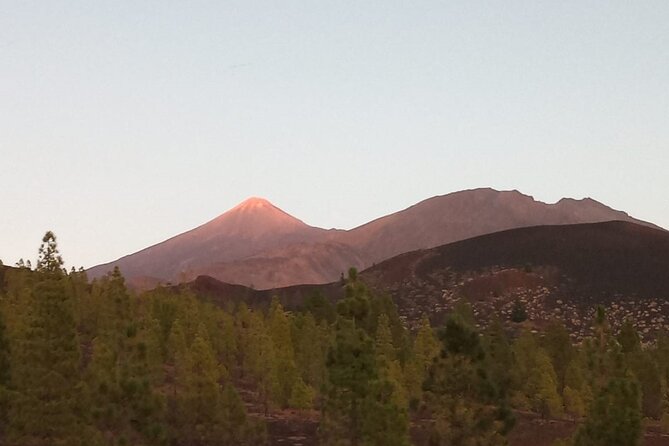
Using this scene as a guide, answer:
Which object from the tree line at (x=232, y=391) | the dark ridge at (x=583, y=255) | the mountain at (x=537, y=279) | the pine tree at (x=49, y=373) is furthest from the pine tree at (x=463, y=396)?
the dark ridge at (x=583, y=255)

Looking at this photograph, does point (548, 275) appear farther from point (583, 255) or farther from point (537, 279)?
point (583, 255)

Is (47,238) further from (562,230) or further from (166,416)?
(562,230)

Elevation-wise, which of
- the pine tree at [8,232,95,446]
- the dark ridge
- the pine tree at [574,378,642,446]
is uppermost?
the dark ridge

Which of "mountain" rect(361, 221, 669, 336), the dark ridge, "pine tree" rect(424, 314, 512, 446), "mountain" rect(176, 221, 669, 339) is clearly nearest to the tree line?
"pine tree" rect(424, 314, 512, 446)

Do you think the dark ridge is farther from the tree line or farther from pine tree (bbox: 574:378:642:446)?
pine tree (bbox: 574:378:642:446)

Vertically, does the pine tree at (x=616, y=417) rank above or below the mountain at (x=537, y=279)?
below

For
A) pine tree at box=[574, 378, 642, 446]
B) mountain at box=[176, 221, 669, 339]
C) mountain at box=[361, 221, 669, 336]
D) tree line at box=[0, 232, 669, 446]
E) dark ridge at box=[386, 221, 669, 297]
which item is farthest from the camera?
dark ridge at box=[386, 221, 669, 297]

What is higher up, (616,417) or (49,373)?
(49,373)

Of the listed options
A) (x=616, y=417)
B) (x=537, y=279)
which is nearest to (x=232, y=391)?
(x=616, y=417)

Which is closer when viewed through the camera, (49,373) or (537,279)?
(49,373)

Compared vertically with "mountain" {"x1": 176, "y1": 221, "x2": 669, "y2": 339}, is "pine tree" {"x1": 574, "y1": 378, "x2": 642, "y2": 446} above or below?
below

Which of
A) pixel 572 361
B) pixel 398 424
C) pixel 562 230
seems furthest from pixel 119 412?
pixel 562 230

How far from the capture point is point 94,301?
69.8 metres

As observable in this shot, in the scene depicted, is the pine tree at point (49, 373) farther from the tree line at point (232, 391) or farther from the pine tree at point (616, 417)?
the pine tree at point (616, 417)
